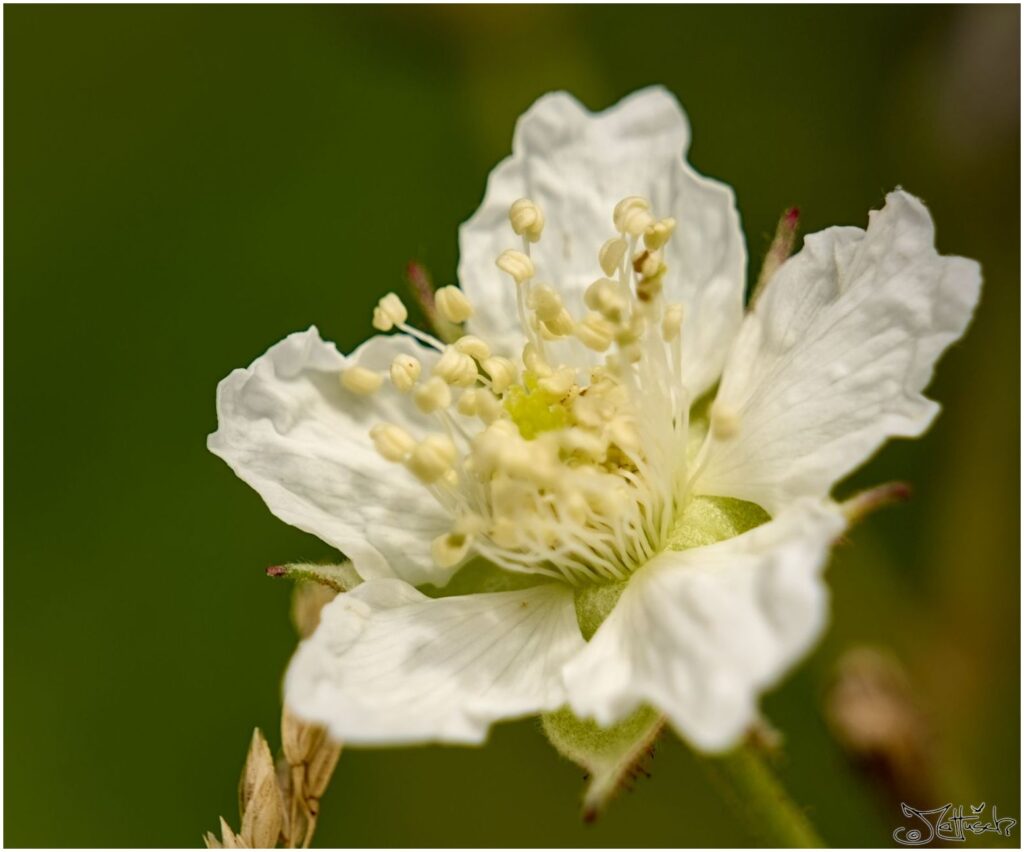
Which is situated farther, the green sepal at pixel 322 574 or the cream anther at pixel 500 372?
the cream anther at pixel 500 372

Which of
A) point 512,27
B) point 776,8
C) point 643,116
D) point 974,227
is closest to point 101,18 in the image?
point 512,27

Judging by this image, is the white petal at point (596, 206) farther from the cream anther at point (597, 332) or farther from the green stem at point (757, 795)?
the green stem at point (757, 795)

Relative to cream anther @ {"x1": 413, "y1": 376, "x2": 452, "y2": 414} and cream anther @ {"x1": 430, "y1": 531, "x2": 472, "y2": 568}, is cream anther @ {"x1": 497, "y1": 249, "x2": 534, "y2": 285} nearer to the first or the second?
cream anther @ {"x1": 413, "y1": 376, "x2": 452, "y2": 414}

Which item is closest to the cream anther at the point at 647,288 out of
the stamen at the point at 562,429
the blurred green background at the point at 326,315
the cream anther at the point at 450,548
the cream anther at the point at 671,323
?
the stamen at the point at 562,429

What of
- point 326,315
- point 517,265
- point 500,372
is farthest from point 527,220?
point 326,315

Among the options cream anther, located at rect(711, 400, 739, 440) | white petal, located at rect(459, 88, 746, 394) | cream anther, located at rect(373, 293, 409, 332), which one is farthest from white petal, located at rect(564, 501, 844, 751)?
cream anther, located at rect(373, 293, 409, 332)

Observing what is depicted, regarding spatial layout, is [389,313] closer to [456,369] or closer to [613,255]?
[456,369]

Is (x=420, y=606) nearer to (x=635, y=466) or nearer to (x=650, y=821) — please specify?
(x=635, y=466)
